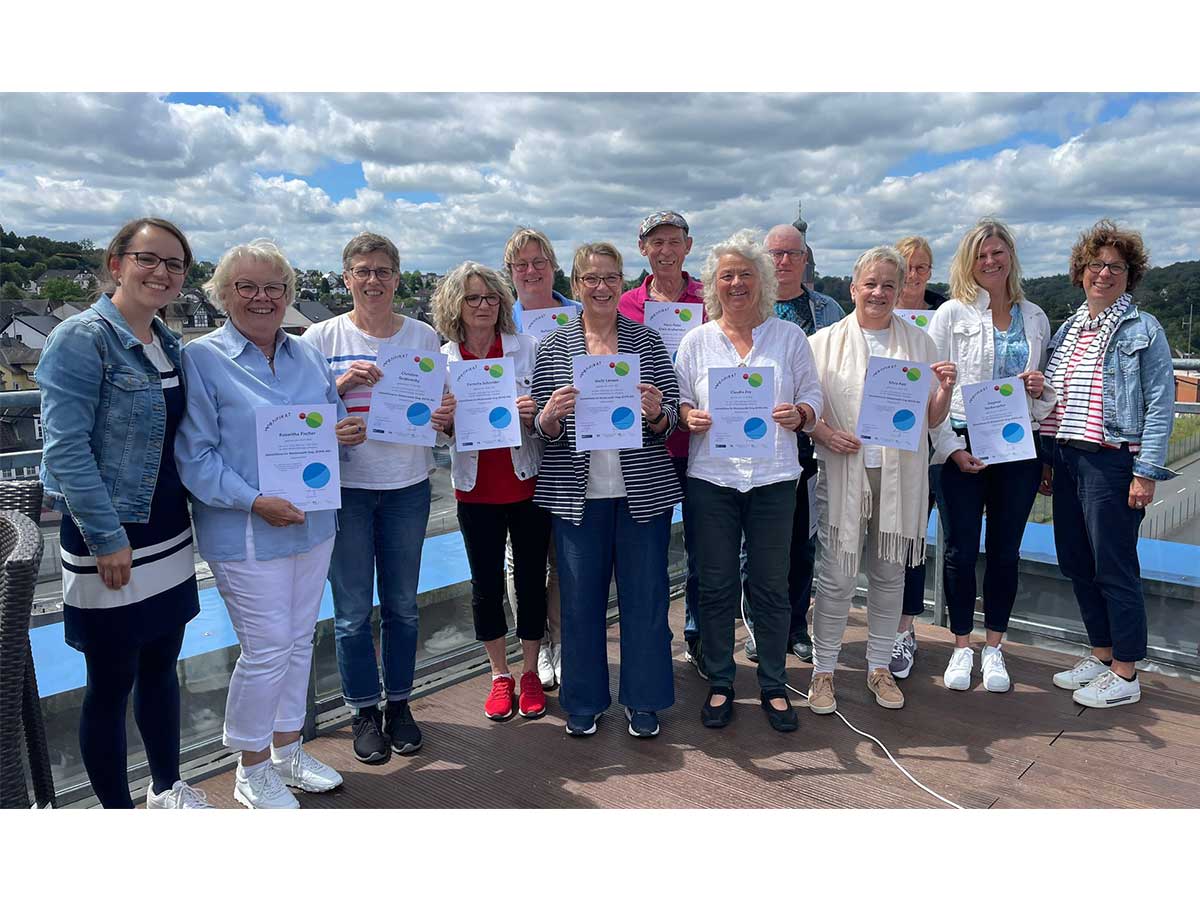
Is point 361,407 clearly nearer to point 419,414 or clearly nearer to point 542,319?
point 419,414

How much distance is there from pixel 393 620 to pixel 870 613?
7.38ft

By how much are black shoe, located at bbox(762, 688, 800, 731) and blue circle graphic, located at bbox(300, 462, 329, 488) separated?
86.2 inches

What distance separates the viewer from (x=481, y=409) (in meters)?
3.26

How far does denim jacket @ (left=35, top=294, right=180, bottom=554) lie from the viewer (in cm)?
227

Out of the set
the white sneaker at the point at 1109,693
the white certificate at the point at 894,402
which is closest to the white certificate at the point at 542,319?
the white certificate at the point at 894,402

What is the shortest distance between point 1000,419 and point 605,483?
186 cm

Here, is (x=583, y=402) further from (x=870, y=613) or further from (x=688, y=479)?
(x=870, y=613)

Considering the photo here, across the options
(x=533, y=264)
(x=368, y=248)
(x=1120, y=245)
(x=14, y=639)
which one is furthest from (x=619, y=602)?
(x=1120, y=245)

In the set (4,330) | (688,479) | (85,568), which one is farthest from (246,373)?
(4,330)

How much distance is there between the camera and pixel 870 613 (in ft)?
12.7

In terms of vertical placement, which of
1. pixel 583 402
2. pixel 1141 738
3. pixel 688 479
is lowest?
pixel 1141 738

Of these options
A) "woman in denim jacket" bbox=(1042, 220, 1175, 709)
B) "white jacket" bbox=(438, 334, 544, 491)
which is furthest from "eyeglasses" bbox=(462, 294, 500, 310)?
"woman in denim jacket" bbox=(1042, 220, 1175, 709)

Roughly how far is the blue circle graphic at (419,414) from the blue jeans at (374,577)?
28 cm

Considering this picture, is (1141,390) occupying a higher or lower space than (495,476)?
higher
